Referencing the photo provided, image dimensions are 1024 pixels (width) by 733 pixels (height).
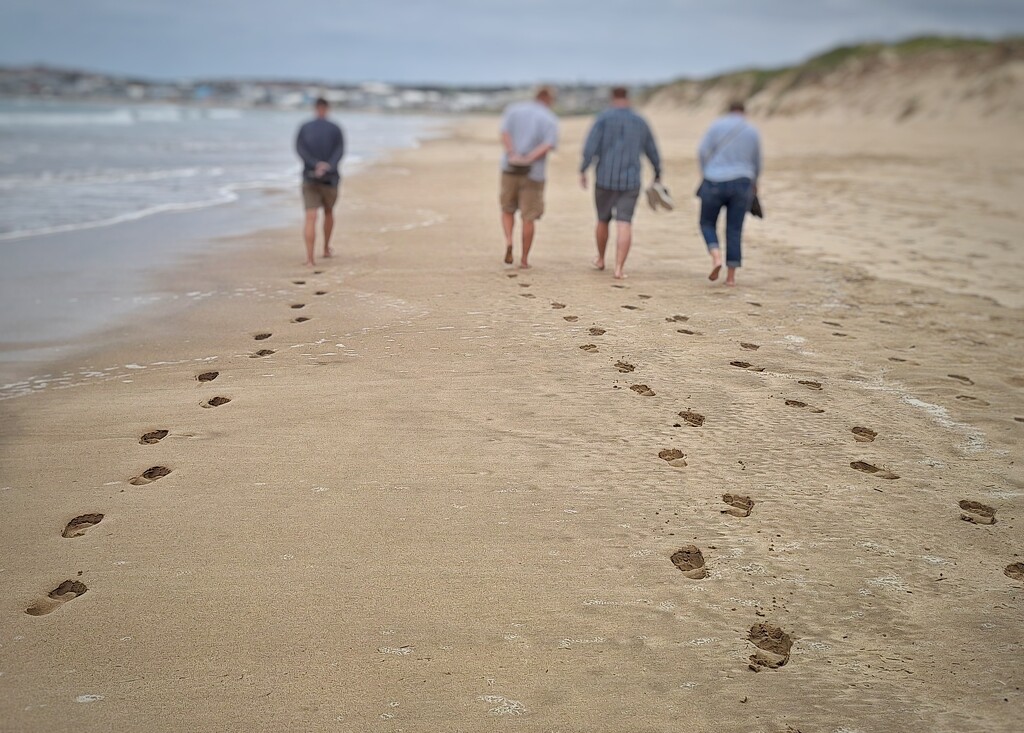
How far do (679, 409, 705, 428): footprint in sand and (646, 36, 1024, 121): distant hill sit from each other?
24522 millimetres

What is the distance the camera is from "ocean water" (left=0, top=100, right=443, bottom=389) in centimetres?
626

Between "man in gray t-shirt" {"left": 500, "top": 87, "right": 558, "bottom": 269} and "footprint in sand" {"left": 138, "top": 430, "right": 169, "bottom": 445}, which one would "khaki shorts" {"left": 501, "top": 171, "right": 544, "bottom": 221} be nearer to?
"man in gray t-shirt" {"left": 500, "top": 87, "right": 558, "bottom": 269}

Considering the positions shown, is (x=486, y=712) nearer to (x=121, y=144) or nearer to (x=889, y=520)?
(x=889, y=520)

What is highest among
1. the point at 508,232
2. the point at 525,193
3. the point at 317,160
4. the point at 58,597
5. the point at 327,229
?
the point at 317,160

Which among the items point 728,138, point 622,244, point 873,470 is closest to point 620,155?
point 622,244

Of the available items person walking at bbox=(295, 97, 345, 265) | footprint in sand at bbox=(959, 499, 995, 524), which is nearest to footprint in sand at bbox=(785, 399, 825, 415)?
footprint in sand at bbox=(959, 499, 995, 524)

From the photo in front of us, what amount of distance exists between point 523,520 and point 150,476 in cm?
177

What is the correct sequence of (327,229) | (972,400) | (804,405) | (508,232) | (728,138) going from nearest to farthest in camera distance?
(804,405), (972,400), (728,138), (508,232), (327,229)

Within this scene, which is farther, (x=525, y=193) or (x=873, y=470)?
(x=525, y=193)

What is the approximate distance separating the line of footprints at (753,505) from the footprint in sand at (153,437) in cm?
253

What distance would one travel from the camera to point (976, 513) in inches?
134

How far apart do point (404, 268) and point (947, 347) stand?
191 inches

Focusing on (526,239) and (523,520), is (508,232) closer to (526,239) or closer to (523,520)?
A: (526,239)

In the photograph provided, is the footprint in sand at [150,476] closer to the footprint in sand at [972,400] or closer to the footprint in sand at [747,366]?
the footprint in sand at [747,366]
